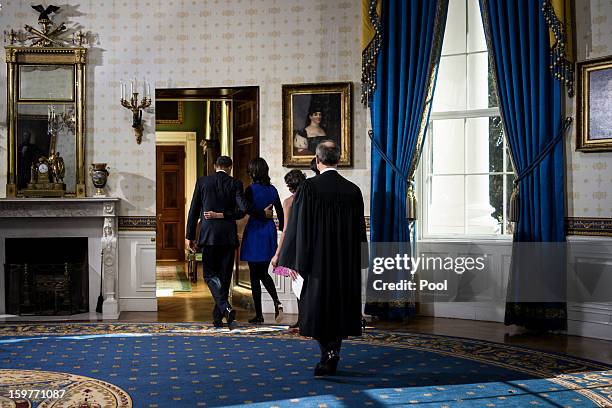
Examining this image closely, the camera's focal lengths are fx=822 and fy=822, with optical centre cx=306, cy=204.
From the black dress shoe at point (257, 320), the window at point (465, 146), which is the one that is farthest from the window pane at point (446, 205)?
the black dress shoe at point (257, 320)

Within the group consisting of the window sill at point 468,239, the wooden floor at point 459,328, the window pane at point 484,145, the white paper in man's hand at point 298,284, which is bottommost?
the wooden floor at point 459,328

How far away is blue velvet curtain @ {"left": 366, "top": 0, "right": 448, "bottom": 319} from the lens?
7.69 meters

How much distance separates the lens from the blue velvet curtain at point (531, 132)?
707 centimetres

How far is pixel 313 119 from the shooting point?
8.16 metres

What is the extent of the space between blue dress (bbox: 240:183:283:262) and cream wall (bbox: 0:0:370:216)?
1042 millimetres

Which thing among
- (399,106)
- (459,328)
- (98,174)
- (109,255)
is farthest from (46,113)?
(459,328)

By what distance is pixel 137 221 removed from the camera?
828 centimetres

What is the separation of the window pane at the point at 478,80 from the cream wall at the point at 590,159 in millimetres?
983

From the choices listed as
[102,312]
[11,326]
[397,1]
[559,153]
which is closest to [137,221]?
[102,312]

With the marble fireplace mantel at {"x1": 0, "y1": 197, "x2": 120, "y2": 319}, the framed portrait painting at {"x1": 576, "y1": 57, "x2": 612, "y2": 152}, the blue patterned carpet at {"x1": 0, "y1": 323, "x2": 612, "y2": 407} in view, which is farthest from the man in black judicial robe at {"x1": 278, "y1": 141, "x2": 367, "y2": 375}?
the marble fireplace mantel at {"x1": 0, "y1": 197, "x2": 120, "y2": 319}

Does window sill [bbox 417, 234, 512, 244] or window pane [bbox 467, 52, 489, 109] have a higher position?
window pane [bbox 467, 52, 489, 109]

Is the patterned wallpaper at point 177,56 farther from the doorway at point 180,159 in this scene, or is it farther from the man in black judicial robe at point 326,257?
the man in black judicial robe at point 326,257

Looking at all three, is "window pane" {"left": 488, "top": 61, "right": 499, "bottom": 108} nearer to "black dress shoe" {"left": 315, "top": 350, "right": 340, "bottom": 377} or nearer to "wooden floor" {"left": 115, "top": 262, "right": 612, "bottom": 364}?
"wooden floor" {"left": 115, "top": 262, "right": 612, "bottom": 364}

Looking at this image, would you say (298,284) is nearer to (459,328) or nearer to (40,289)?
(459,328)
